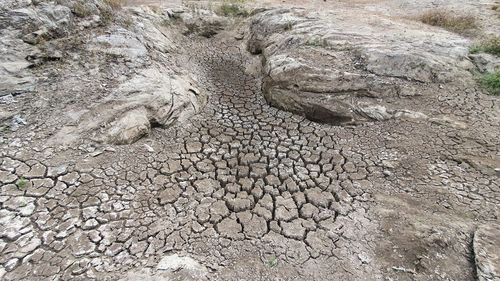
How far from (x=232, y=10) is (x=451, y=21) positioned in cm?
501

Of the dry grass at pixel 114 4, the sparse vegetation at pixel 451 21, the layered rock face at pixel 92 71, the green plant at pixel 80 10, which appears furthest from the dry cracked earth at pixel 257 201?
the dry grass at pixel 114 4

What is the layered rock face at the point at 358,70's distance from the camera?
4.43m

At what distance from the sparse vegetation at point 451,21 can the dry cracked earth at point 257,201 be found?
7.71 ft

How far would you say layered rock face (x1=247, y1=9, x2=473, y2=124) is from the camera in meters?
4.43

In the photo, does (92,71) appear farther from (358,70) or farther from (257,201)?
(358,70)

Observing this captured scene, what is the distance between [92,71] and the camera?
169 inches

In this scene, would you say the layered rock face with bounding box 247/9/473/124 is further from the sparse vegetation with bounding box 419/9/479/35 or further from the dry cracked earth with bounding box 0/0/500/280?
the sparse vegetation with bounding box 419/9/479/35

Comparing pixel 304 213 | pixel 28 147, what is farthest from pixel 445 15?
pixel 28 147

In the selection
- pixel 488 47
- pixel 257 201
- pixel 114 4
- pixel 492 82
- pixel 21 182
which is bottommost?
pixel 257 201

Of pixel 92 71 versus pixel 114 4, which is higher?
pixel 114 4

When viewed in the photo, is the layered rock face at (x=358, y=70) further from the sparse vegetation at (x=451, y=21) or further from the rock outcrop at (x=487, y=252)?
the rock outcrop at (x=487, y=252)

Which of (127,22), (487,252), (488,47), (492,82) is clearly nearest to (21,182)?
(127,22)

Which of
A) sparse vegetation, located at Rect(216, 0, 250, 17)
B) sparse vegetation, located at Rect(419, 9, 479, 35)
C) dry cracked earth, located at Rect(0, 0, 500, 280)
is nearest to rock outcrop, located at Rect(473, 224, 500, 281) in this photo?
dry cracked earth, located at Rect(0, 0, 500, 280)

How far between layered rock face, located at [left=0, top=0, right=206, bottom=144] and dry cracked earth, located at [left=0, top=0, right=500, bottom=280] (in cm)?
20
